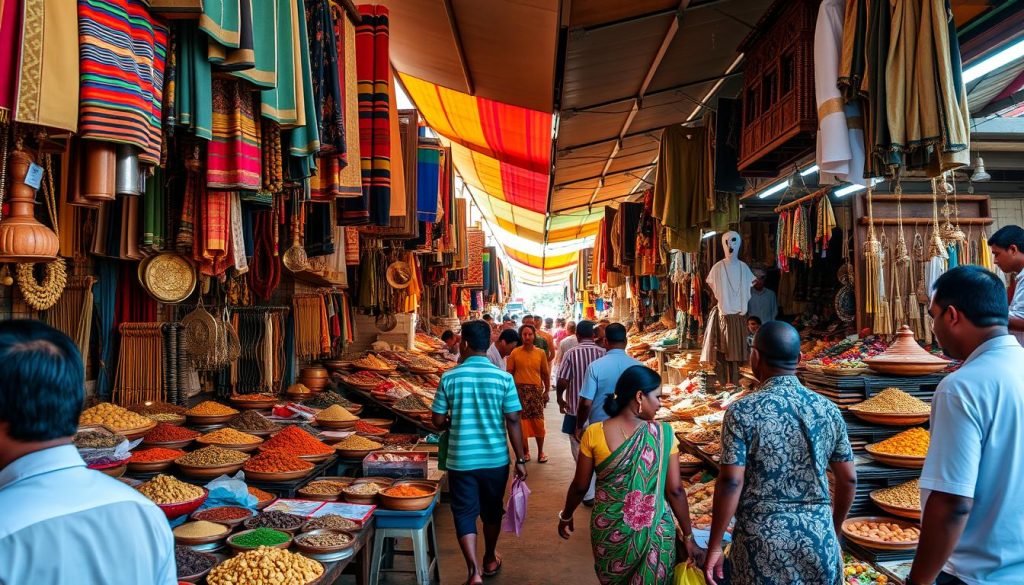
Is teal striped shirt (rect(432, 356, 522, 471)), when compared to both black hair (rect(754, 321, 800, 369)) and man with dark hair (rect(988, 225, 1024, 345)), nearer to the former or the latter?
black hair (rect(754, 321, 800, 369))

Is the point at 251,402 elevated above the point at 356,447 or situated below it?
above

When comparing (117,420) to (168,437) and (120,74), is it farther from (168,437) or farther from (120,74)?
(120,74)

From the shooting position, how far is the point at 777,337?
245 cm

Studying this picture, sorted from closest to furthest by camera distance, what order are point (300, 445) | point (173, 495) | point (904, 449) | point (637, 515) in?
point (637, 515) → point (173, 495) → point (904, 449) → point (300, 445)

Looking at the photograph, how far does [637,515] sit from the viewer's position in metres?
2.79

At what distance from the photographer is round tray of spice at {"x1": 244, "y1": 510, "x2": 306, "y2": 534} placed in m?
3.26

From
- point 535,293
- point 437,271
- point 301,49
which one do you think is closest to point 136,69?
point 301,49

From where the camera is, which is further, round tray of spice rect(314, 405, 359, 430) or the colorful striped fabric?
round tray of spice rect(314, 405, 359, 430)

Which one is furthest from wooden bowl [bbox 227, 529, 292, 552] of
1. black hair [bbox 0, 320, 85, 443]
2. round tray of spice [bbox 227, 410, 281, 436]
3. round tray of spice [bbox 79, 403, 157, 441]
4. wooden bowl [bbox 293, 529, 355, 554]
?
black hair [bbox 0, 320, 85, 443]

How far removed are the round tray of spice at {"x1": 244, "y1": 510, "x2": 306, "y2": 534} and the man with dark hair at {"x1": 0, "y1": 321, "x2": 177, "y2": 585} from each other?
2.11m

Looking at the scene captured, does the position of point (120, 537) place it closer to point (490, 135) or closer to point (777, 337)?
point (777, 337)

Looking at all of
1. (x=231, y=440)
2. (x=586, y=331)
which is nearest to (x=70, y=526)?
(x=231, y=440)

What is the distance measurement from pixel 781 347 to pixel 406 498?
2.22 m

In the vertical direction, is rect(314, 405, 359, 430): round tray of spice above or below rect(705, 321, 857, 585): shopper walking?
below
